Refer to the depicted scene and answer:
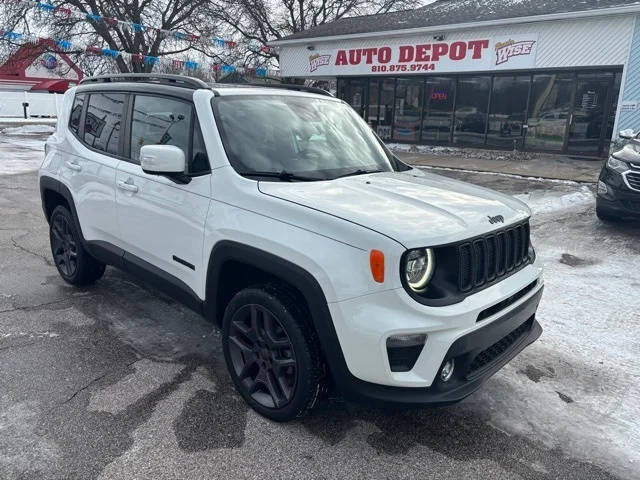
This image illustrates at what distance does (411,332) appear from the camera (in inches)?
95.2

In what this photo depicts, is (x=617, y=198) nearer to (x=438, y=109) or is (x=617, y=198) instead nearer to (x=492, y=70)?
(x=492, y=70)

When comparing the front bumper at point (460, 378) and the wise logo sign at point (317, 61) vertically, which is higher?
the wise logo sign at point (317, 61)

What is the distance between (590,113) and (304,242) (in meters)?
15.6

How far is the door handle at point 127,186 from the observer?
12.3 feet

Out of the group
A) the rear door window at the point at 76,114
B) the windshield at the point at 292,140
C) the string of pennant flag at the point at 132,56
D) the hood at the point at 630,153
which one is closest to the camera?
the windshield at the point at 292,140

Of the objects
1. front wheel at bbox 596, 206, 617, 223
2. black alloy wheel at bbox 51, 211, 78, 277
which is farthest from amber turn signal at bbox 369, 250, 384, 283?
front wheel at bbox 596, 206, 617, 223

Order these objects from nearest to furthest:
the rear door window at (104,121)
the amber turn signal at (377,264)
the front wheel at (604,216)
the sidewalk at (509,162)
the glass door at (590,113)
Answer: the amber turn signal at (377,264)
the rear door window at (104,121)
the front wheel at (604,216)
the sidewalk at (509,162)
the glass door at (590,113)

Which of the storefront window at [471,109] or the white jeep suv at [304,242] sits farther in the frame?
the storefront window at [471,109]

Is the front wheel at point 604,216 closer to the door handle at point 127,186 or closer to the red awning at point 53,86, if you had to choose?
the door handle at point 127,186

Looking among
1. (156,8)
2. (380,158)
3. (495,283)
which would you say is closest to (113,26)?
(156,8)

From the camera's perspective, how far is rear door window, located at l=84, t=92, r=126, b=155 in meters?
4.12

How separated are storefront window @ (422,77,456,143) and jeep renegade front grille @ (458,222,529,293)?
1597cm

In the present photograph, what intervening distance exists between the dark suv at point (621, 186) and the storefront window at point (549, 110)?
28.4ft

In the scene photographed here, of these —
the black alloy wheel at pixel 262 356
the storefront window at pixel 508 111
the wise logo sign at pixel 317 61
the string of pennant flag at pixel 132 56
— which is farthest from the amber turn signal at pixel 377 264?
the string of pennant flag at pixel 132 56
